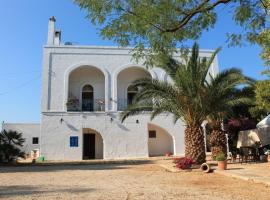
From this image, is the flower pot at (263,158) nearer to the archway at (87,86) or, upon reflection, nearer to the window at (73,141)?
the window at (73,141)

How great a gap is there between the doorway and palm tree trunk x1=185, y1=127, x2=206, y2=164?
12.1 m

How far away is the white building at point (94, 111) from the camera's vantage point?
2498cm

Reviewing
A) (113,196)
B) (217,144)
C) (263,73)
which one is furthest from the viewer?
(217,144)

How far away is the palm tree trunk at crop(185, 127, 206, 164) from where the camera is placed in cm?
1596

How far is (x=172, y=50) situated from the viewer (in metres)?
A: 9.20

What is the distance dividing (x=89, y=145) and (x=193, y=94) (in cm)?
1377

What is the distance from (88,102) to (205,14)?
1956 cm

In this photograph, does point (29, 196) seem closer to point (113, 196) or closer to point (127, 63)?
point (113, 196)

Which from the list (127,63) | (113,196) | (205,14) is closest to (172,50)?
(205,14)

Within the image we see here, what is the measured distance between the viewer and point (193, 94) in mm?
15336

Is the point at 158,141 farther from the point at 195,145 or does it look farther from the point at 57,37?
the point at 57,37

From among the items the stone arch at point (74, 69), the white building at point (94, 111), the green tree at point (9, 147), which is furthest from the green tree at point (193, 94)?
the stone arch at point (74, 69)

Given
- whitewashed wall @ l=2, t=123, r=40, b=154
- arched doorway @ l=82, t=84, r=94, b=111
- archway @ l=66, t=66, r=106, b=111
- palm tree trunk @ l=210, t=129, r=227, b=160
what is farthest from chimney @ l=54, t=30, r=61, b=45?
palm tree trunk @ l=210, t=129, r=227, b=160

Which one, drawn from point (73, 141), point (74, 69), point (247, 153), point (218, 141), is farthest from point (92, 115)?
point (247, 153)
